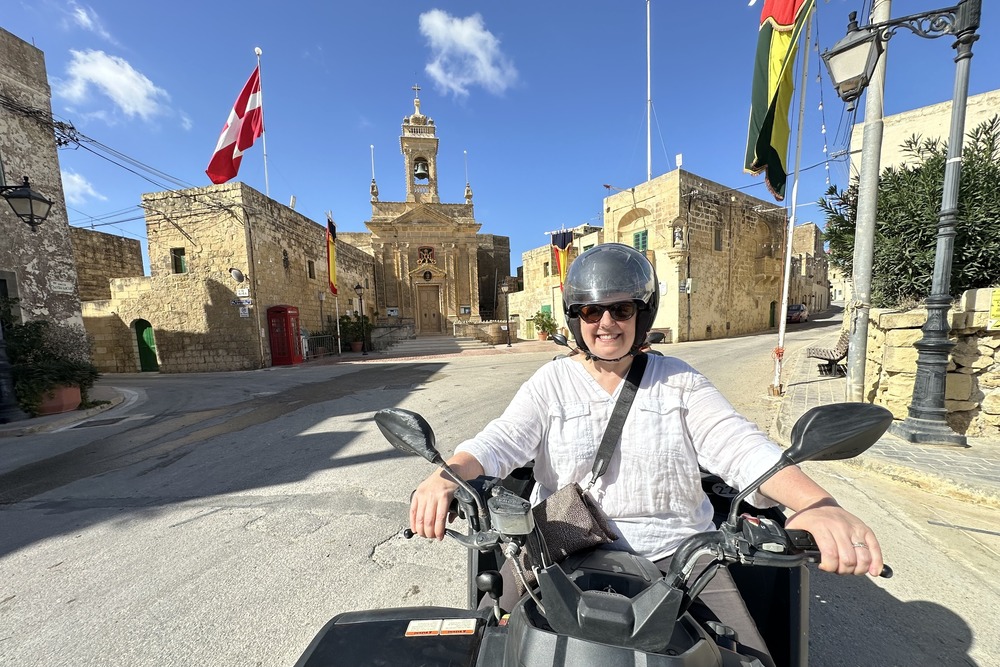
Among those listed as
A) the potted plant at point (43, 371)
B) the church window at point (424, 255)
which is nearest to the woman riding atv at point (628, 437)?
the potted plant at point (43, 371)

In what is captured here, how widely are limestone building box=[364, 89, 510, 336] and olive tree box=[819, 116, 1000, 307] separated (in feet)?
71.6

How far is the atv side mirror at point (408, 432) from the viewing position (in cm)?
109

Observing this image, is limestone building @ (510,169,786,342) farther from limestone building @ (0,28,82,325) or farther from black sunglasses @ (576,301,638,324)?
limestone building @ (0,28,82,325)

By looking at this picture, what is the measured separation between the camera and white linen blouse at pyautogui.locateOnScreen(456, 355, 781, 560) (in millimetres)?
1323

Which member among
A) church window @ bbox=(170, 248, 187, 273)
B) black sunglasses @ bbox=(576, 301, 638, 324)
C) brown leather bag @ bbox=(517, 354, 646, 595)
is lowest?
brown leather bag @ bbox=(517, 354, 646, 595)

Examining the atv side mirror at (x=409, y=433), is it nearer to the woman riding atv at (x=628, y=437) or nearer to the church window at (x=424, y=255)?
the woman riding atv at (x=628, y=437)

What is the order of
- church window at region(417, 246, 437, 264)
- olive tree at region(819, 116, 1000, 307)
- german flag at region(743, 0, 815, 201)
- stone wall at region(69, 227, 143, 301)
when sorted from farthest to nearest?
church window at region(417, 246, 437, 264) → stone wall at region(69, 227, 143, 301) → german flag at region(743, 0, 815, 201) → olive tree at region(819, 116, 1000, 307)

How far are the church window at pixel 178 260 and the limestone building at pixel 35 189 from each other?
4.78 metres

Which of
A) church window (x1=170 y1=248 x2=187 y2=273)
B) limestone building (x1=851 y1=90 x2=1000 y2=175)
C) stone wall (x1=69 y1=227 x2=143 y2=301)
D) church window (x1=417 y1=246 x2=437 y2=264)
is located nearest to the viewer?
limestone building (x1=851 y1=90 x2=1000 y2=175)

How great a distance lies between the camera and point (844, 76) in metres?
4.15

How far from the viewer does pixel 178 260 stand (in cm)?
1366

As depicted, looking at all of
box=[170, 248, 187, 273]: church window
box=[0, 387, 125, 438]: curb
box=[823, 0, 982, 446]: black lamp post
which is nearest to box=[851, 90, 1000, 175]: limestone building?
box=[823, 0, 982, 446]: black lamp post

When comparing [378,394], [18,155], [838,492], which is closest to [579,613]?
[838,492]

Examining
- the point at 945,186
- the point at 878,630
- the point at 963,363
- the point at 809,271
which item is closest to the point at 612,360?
the point at 878,630
